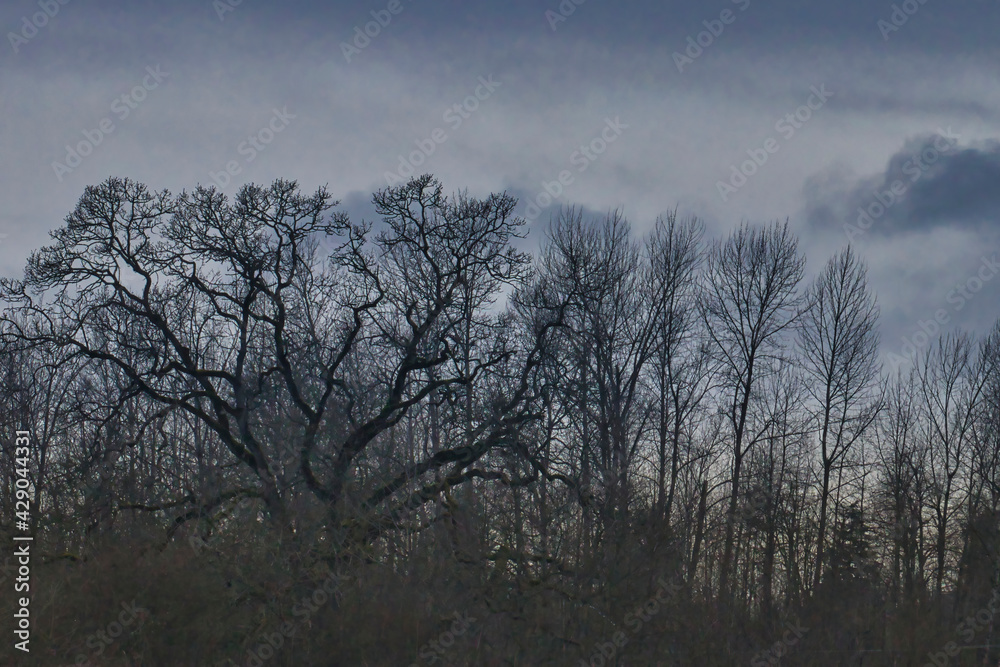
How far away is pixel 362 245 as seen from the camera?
2430 cm

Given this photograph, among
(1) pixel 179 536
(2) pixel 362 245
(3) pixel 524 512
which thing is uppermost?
(2) pixel 362 245

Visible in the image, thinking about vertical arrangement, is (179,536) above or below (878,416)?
below

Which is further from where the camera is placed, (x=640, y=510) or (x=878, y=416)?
(x=878, y=416)

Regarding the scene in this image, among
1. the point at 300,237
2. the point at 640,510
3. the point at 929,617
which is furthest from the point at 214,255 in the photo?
the point at 929,617

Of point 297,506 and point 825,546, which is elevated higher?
point 825,546

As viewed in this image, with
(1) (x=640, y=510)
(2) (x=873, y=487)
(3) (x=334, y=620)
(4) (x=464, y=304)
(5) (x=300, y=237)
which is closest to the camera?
(3) (x=334, y=620)

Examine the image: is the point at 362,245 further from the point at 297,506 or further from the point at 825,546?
the point at 825,546

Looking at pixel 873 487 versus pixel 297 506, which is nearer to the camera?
pixel 297 506

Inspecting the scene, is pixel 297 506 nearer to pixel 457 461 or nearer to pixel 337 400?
pixel 457 461

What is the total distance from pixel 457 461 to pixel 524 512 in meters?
6.29

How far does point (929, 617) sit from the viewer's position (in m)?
22.2

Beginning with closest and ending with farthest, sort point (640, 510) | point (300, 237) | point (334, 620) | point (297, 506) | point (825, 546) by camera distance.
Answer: point (334, 620) → point (640, 510) → point (297, 506) → point (300, 237) → point (825, 546)

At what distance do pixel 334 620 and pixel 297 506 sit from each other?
3265 millimetres

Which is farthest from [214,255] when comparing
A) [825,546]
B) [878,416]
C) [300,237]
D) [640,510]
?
[878,416]
